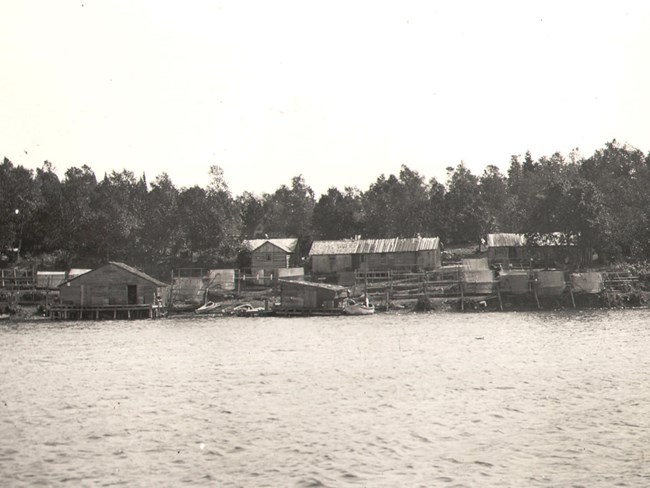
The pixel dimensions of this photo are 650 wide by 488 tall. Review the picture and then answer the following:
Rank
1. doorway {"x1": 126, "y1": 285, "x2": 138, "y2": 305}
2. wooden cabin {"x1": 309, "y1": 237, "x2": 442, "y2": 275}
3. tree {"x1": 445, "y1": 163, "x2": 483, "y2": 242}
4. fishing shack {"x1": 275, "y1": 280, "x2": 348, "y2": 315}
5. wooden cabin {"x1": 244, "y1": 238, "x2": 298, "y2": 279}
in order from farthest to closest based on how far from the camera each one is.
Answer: tree {"x1": 445, "y1": 163, "x2": 483, "y2": 242} < wooden cabin {"x1": 244, "y1": 238, "x2": 298, "y2": 279} < wooden cabin {"x1": 309, "y1": 237, "x2": 442, "y2": 275} < doorway {"x1": 126, "y1": 285, "x2": 138, "y2": 305} < fishing shack {"x1": 275, "y1": 280, "x2": 348, "y2": 315}

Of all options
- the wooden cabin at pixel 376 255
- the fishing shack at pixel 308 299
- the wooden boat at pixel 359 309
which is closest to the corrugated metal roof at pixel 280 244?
the wooden cabin at pixel 376 255

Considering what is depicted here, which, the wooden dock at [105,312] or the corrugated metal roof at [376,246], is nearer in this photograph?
the wooden dock at [105,312]

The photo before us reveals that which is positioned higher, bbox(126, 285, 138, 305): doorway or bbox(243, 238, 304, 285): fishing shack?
bbox(243, 238, 304, 285): fishing shack

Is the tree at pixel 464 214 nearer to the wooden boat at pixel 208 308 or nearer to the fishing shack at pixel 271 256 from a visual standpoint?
the fishing shack at pixel 271 256

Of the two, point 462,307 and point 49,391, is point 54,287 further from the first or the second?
point 49,391

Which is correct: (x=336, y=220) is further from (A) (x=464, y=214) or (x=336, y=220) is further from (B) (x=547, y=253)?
(B) (x=547, y=253)

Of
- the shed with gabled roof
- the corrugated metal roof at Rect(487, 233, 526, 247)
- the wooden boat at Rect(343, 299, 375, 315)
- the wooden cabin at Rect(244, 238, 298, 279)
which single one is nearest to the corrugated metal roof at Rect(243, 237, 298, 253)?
the wooden cabin at Rect(244, 238, 298, 279)

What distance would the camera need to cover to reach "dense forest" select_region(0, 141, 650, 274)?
84375 mm

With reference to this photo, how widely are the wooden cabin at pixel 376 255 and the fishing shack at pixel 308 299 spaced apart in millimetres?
18308

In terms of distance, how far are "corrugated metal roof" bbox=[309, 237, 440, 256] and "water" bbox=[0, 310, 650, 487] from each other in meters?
39.9

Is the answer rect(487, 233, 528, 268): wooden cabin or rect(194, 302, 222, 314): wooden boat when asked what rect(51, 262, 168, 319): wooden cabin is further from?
rect(487, 233, 528, 268): wooden cabin

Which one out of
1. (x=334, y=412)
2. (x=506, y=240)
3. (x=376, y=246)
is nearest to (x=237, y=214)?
(x=376, y=246)

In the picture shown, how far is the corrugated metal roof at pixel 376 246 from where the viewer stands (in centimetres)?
9044

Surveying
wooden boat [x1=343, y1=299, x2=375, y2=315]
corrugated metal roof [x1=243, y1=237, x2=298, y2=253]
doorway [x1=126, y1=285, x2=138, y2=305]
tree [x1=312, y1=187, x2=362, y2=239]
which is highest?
tree [x1=312, y1=187, x2=362, y2=239]
